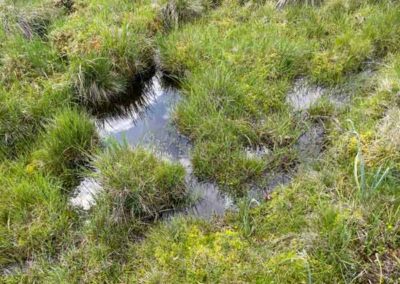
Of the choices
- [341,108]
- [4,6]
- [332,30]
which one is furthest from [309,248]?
[4,6]

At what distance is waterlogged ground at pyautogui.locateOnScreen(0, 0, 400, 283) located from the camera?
3098 mm

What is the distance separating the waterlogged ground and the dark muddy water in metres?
0.02

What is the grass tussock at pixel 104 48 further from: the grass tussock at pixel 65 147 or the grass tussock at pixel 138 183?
the grass tussock at pixel 138 183

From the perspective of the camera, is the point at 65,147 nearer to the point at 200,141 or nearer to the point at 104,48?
the point at 200,141

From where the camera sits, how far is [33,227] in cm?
333

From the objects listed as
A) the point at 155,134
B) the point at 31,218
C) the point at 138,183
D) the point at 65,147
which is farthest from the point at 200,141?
the point at 31,218

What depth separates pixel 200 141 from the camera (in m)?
4.12

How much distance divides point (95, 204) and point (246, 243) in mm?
1432

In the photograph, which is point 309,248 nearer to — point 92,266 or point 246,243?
point 246,243

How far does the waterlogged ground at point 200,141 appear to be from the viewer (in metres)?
3.10

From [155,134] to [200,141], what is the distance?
619 mm

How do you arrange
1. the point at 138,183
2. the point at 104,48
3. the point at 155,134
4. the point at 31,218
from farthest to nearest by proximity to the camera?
1. the point at 104,48
2. the point at 155,134
3. the point at 138,183
4. the point at 31,218

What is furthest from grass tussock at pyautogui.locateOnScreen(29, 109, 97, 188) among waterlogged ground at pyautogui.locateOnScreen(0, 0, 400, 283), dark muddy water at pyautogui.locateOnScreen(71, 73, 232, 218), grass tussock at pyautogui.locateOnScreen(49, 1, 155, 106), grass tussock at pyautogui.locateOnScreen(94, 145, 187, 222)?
grass tussock at pyautogui.locateOnScreen(49, 1, 155, 106)

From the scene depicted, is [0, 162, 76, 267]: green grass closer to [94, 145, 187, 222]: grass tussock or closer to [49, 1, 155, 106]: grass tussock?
[94, 145, 187, 222]: grass tussock
